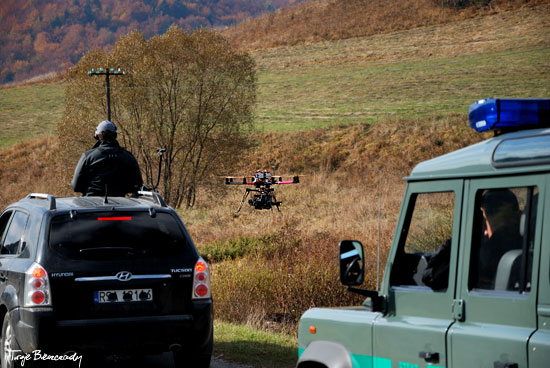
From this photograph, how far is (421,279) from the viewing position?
3.89 m

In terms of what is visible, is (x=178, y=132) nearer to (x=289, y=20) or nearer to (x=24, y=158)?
(x=24, y=158)

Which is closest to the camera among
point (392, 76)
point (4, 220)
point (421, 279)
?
point (421, 279)

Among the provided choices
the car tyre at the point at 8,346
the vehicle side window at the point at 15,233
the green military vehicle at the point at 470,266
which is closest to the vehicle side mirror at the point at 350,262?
the green military vehicle at the point at 470,266

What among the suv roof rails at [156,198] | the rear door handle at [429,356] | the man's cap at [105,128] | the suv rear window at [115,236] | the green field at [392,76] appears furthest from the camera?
the green field at [392,76]

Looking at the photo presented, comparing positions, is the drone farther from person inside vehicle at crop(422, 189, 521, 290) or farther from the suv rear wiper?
person inside vehicle at crop(422, 189, 521, 290)

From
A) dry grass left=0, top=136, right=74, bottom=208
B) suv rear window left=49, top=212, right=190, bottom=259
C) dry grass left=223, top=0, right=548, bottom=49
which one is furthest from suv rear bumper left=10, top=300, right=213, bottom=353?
dry grass left=223, top=0, right=548, bottom=49

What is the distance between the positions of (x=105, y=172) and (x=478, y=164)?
19.7ft

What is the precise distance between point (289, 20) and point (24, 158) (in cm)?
4435

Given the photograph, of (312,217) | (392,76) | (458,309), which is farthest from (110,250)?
(392,76)

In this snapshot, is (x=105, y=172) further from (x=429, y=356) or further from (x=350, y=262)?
(x=429, y=356)

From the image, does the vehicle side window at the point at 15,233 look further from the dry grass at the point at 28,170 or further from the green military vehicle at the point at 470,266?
the dry grass at the point at 28,170

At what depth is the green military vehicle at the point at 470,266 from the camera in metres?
3.12

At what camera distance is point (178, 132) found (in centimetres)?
4078

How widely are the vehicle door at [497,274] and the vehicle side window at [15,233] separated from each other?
15.7 feet
